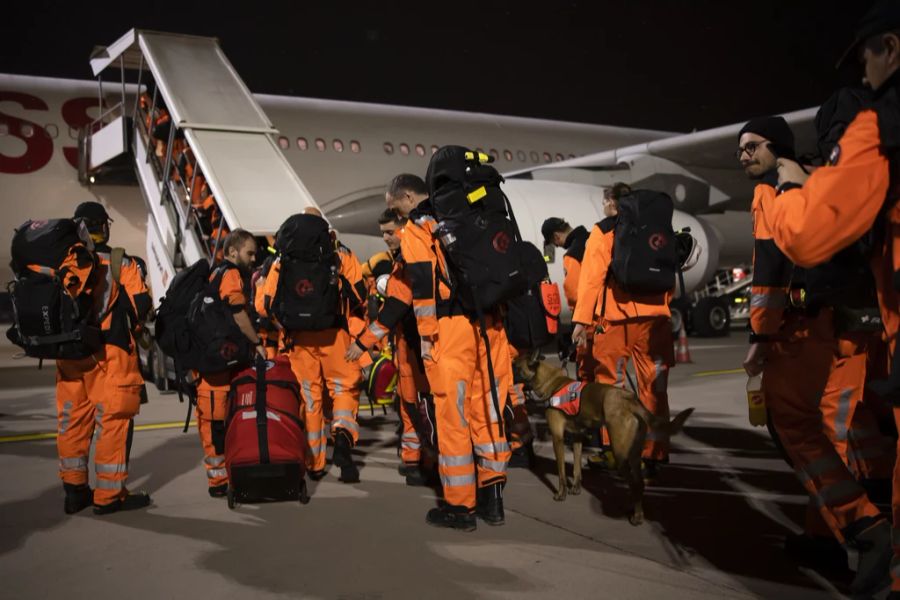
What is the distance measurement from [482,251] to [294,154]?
10.9m

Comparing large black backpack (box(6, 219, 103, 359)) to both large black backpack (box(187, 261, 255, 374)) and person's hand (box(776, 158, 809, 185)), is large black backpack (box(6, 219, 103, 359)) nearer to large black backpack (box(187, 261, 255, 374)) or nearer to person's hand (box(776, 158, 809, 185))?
large black backpack (box(187, 261, 255, 374))

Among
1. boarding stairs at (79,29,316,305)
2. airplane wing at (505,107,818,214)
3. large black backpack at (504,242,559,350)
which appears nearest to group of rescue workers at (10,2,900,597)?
large black backpack at (504,242,559,350)

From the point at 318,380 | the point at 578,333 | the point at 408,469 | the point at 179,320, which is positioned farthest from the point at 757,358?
the point at 179,320

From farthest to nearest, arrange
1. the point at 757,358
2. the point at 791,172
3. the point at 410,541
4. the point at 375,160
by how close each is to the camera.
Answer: the point at 375,160, the point at 410,541, the point at 757,358, the point at 791,172

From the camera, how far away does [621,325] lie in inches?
187

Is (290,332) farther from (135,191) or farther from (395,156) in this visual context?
(395,156)

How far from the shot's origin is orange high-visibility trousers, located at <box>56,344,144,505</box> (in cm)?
412

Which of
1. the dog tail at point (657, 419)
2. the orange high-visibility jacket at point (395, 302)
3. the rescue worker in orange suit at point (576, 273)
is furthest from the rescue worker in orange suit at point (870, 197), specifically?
the rescue worker in orange suit at point (576, 273)

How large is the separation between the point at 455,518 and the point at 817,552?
159cm

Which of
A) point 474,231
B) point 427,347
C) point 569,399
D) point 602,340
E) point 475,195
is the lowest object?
point 569,399

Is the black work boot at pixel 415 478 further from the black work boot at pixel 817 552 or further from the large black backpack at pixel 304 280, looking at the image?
the black work boot at pixel 817 552

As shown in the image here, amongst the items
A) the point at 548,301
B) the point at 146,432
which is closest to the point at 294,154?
the point at 146,432

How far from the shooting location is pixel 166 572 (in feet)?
10.7

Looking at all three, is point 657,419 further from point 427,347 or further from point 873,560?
point 873,560
